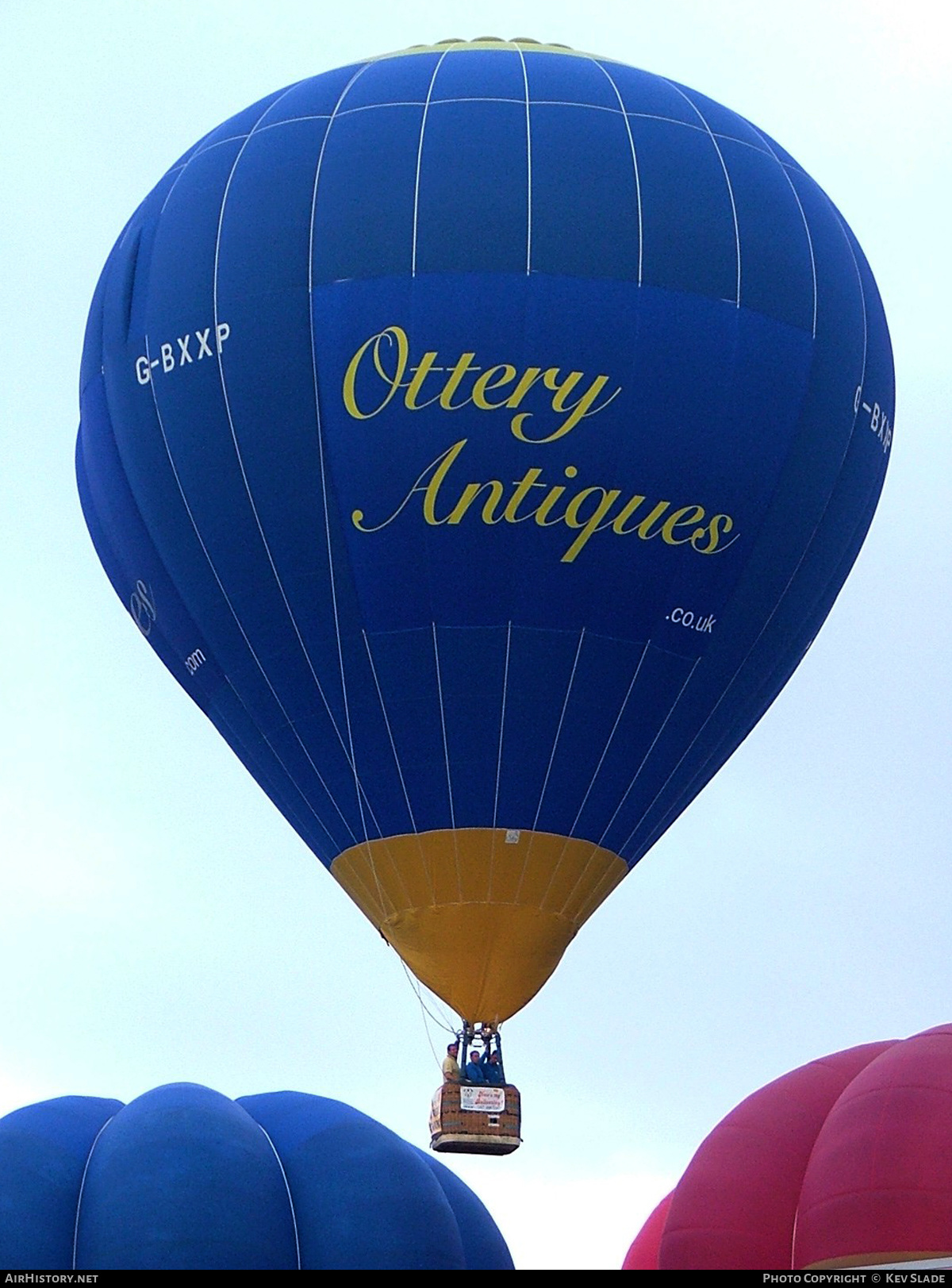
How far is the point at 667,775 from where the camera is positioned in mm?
23219

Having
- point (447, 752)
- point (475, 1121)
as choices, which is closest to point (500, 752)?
point (447, 752)

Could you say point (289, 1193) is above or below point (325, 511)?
below

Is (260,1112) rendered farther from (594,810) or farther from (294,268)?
(294,268)

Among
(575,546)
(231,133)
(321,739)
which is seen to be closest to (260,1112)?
(321,739)

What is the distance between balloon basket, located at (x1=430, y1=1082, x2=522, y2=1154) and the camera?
2197 cm

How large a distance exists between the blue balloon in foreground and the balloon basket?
24 centimetres

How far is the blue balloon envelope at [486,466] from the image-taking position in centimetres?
2233

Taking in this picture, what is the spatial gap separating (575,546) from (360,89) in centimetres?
353

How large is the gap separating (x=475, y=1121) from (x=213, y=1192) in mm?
1972

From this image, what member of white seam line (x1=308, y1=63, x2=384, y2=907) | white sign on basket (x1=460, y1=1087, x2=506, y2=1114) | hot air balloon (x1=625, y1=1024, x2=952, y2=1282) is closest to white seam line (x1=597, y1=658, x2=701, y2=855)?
white seam line (x1=308, y1=63, x2=384, y2=907)

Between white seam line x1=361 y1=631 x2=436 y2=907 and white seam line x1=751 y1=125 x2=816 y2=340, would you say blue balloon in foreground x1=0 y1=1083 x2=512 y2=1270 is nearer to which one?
white seam line x1=361 y1=631 x2=436 y2=907

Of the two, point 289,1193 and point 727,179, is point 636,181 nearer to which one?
point 727,179

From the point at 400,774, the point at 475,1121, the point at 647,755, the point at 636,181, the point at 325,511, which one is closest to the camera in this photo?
the point at 475,1121

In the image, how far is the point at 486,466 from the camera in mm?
22172
